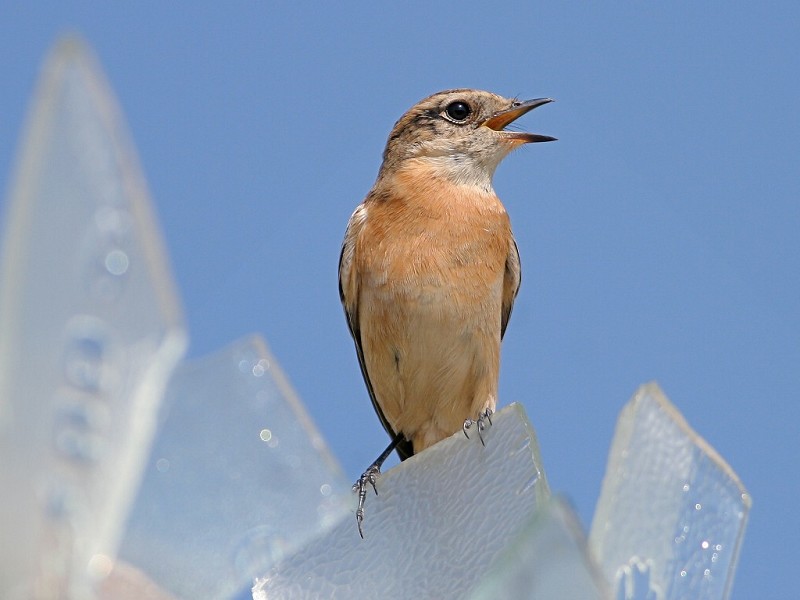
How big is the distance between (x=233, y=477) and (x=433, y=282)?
398 cm

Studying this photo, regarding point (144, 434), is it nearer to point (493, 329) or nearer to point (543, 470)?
point (543, 470)

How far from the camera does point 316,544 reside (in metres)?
3.71

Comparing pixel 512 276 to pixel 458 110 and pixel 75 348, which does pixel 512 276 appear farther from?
pixel 75 348

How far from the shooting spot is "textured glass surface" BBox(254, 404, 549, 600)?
3391mm

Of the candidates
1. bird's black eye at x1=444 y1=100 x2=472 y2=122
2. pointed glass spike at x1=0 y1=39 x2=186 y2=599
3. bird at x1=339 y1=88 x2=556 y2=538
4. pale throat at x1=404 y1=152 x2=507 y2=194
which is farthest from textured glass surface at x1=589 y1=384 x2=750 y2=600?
bird's black eye at x1=444 y1=100 x2=472 y2=122

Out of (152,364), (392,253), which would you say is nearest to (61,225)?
(152,364)

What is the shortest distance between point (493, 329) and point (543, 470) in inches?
163

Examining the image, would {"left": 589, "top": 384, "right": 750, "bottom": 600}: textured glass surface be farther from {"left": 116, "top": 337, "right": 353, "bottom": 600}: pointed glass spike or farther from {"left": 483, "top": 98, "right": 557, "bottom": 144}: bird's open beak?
{"left": 483, "top": 98, "right": 557, "bottom": 144}: bird's open beak

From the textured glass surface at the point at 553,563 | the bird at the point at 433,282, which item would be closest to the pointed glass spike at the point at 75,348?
the textured glass surface at the point at 553,563

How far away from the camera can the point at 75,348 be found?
200 centimetres

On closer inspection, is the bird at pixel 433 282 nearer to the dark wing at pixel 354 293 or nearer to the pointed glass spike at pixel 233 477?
the dark wing at pixel 354 293

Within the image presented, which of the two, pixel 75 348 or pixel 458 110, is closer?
pixel 75 348

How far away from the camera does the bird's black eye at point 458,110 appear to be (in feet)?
28.2

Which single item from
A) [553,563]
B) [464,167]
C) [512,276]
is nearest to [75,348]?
[553,563]
